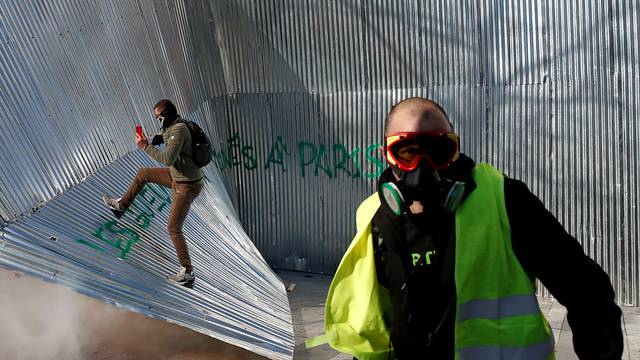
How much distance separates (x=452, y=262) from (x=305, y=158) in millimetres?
8451

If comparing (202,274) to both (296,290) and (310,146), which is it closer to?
(296,290)

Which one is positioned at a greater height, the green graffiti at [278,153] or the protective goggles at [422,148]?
the protective goggles at [422,148]

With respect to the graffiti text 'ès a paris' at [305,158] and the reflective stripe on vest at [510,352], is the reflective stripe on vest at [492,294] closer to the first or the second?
the reflective stripe on vest at [510,352]

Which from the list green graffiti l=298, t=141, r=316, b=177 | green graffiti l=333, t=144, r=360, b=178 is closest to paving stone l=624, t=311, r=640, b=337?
green graffiti l=333, t=144, r=360, b=178

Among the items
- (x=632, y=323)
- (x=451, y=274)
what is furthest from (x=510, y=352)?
(x=632, y=323)

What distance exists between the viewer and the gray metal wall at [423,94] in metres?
8.64

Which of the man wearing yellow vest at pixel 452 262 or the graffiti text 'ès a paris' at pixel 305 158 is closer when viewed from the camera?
the man wearing yellow vest at pixel 452 262

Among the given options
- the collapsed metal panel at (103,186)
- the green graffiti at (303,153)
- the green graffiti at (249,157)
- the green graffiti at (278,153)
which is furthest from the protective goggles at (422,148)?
the green graffiti at (249,157)

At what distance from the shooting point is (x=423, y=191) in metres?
2.59

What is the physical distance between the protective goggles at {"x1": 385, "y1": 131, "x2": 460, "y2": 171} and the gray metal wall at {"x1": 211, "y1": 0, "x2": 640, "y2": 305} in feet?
21.4

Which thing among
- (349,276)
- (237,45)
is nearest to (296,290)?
(237,45)

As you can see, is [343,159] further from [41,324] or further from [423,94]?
[41,324]

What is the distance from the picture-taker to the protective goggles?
102 inches

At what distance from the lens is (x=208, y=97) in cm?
1136
